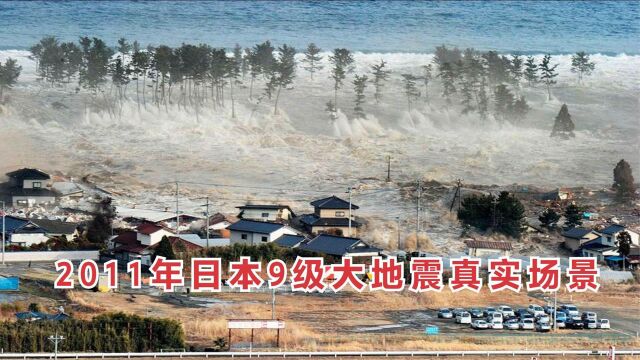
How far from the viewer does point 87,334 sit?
19.9m

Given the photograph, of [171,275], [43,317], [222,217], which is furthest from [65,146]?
[43,317]

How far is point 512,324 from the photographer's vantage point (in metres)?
22.8

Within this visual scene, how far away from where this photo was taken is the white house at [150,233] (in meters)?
28.5

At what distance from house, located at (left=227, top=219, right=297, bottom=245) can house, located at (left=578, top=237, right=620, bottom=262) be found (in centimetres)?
652

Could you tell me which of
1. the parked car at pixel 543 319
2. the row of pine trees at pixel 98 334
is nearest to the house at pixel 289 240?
the parked car at pixel 543 319

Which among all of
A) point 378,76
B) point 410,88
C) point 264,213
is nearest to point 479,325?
point 264,213

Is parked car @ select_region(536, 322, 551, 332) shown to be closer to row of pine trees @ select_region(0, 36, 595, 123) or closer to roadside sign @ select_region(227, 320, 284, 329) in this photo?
roadside sign @ select_region(227, 320, 284, 329)

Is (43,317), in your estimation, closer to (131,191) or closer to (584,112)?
(131,191)

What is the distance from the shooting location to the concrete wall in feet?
92.5

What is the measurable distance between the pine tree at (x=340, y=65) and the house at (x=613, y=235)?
15.9 metres

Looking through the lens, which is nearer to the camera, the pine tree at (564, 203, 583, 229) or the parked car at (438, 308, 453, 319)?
the parked car at (438, 308, 453, 319)

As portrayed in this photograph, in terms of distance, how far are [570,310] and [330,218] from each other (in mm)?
9253

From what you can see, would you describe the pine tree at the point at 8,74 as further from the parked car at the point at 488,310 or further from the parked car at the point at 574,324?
the parked car at the point at 574,324

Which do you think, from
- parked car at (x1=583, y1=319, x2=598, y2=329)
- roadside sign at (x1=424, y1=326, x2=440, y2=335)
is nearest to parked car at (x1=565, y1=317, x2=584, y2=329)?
parked car at (x1=583, y1=319, x2=598, y2=329)
